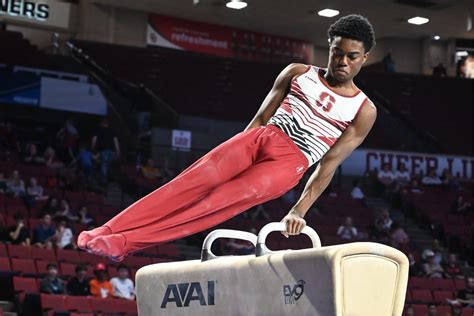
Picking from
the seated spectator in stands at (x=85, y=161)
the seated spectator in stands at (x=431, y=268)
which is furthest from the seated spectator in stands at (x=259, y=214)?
the seated spectator in stands at (x=85, y=161)

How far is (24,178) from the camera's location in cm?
1531

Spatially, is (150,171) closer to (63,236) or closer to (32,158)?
(32,158)

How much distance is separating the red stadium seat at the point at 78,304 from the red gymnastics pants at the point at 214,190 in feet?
21.4

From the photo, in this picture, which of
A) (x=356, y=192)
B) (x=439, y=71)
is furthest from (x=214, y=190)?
(x=439, y=71)

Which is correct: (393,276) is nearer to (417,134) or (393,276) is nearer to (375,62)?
(417,134)

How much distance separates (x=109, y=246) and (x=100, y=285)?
24.7 ft

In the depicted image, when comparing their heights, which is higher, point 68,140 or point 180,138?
point 180,138

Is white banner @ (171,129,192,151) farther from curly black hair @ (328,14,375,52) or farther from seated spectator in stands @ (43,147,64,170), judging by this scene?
curly black hair @ (328,14,375,52)

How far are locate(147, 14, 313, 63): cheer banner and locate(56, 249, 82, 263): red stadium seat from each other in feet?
38.6

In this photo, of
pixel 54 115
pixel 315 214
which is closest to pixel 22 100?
pixel 54 115

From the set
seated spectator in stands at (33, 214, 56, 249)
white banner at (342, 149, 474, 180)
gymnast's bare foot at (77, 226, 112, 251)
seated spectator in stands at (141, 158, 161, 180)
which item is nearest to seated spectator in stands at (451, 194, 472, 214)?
white banner at (342, 149, 474, 180)

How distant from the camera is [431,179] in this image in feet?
65.8

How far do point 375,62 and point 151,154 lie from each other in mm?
9310

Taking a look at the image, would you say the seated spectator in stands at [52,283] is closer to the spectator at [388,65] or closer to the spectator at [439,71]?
the spectator at [388,65]
